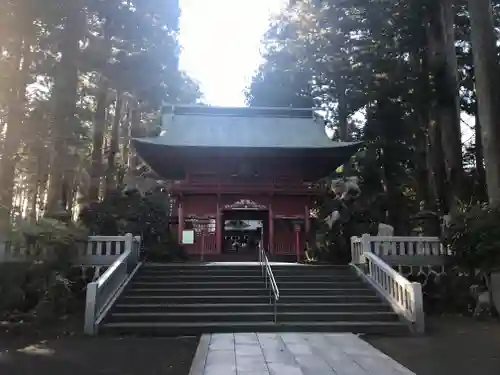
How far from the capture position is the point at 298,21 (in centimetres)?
2333

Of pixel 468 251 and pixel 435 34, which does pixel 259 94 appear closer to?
pixel 435 34

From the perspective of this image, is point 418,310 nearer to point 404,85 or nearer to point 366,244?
point 366,244

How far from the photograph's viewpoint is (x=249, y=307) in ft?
31.2

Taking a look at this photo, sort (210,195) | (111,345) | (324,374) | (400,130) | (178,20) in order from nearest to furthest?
(324,374) < (111,345) < (210,195) < (400,130) < (178,20)

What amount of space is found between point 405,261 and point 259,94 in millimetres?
18794

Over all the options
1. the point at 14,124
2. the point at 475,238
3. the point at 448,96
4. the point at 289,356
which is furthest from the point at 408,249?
the point at 14,124

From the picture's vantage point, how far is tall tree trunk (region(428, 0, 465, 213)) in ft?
47.6

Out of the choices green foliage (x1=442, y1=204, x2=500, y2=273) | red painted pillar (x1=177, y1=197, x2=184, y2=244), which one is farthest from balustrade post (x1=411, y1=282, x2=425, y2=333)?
red painted pillar (x1=177, y1=197, x2=184, y2=244)

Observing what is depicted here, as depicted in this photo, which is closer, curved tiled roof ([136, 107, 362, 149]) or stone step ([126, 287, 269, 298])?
stone step ([126, 287, 269, 298])

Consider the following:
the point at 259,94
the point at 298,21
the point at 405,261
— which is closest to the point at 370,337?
the point at 405,261

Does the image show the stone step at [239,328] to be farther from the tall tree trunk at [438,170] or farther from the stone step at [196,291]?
the tall tree trunk at [438,170]

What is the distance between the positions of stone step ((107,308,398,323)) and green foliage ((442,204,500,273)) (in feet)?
7.41

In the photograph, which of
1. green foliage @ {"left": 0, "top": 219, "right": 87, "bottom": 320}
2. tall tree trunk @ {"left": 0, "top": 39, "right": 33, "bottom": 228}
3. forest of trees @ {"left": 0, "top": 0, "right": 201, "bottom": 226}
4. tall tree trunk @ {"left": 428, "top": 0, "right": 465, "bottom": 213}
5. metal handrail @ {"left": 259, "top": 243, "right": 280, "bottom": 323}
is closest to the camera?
green foliage @ {"left": 0, "top": 219, "right": 87, "bottom": 320}

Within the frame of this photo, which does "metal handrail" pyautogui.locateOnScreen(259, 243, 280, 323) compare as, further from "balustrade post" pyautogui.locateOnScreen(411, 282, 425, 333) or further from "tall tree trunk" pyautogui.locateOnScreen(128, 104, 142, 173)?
"tall tree trunk" pyautogui.locateOnScreen(128, 104, 142, 173)
